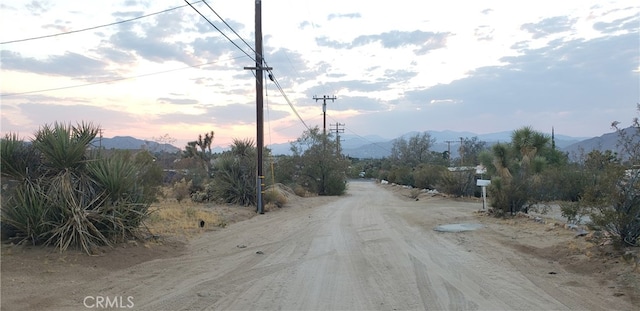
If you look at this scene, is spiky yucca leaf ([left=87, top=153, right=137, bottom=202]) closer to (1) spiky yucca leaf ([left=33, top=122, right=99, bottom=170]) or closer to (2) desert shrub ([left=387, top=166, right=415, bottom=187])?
(1) spiky yucca leaf ([left=33, top=122, right=99, bottom=170])

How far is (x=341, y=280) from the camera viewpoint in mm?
8281

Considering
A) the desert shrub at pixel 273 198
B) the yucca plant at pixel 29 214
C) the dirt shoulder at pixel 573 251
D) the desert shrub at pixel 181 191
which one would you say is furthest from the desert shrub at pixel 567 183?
the yucca plant at pixel 29 214

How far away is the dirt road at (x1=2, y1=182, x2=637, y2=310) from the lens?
6867mm

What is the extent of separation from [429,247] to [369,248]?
1.47 m

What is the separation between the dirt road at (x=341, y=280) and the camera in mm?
6867

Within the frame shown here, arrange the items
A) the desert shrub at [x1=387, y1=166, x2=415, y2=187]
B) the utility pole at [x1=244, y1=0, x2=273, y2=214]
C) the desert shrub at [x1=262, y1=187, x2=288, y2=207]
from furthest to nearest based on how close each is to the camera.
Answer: the desert shrub at [x1=387, y1=166, x2=415, y2=187]
the desert shrub at [x1=262, y1=187, x2=288, y2=207]
the utility pole at [x1=244, y1=0, x2=273, y2=214]

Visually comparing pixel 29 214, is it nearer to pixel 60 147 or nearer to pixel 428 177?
pixel 60 147

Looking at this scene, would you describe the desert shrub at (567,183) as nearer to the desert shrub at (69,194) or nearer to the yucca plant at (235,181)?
the yucca plant at (235,181)

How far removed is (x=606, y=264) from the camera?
29.6ft

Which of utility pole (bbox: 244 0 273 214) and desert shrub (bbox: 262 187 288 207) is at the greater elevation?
utility pole (bbox: 244 0 273 214)

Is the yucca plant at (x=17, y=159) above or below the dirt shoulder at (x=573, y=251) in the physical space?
above

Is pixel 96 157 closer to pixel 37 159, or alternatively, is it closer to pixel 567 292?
pixel 37 159

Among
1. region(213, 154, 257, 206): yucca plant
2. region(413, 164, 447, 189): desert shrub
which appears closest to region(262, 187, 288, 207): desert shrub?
region(213, 154, 257, 206): yucca plant

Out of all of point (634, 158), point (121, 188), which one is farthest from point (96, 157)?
point (634, 158)
